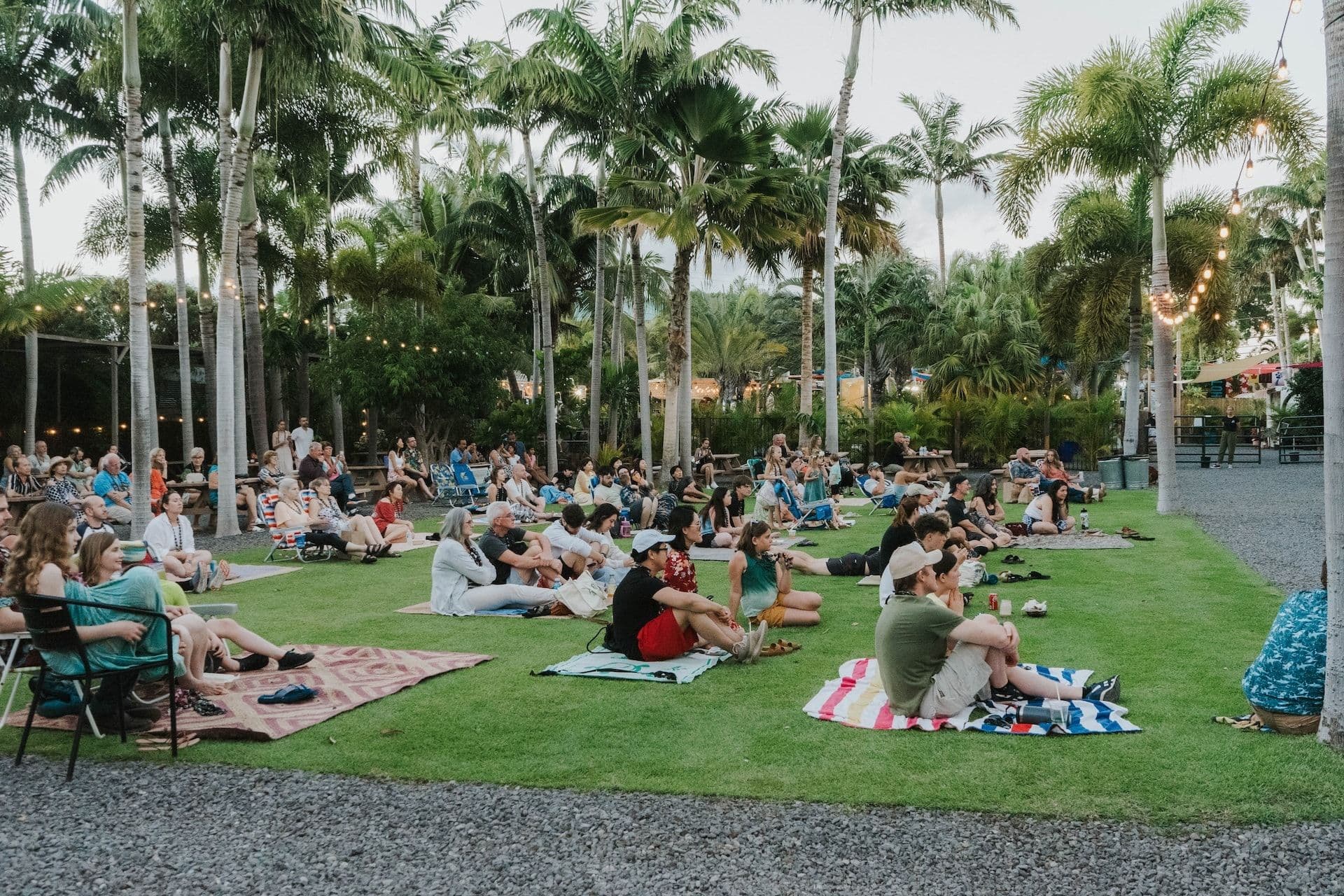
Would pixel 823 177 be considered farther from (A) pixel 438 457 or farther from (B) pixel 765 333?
(B) pixel 765 333

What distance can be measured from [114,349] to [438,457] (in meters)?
8.34

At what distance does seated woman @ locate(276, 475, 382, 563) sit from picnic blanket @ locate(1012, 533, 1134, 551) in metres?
8.48

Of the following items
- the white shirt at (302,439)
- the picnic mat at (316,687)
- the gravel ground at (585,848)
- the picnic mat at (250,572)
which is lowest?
the gravel ground at (585,848)

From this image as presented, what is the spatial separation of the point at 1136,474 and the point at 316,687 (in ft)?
65.8

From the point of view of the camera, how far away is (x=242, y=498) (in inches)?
682

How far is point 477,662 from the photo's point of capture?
286 inches

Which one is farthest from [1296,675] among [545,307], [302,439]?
[545,307]

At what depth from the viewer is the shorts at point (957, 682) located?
5.57m

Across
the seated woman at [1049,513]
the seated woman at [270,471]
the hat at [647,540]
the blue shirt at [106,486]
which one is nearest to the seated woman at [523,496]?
the seated woman at [270,471]

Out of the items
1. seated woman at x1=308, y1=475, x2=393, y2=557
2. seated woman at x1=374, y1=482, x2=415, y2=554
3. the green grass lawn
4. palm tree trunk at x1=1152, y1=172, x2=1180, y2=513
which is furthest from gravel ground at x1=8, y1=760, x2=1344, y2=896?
palm tree trunk at x1=1152, y1=172, x2=1180, y2=513

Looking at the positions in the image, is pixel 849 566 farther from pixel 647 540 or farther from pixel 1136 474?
pixel 1136 474

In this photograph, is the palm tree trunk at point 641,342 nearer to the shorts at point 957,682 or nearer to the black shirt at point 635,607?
the black shirt at point 635,607

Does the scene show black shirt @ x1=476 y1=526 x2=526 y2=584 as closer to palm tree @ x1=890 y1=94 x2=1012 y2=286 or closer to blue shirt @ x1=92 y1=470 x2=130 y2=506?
blue shirt @ x1=92 y1=470 x2=130 y2=506

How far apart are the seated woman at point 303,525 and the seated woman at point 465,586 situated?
13.2ft
